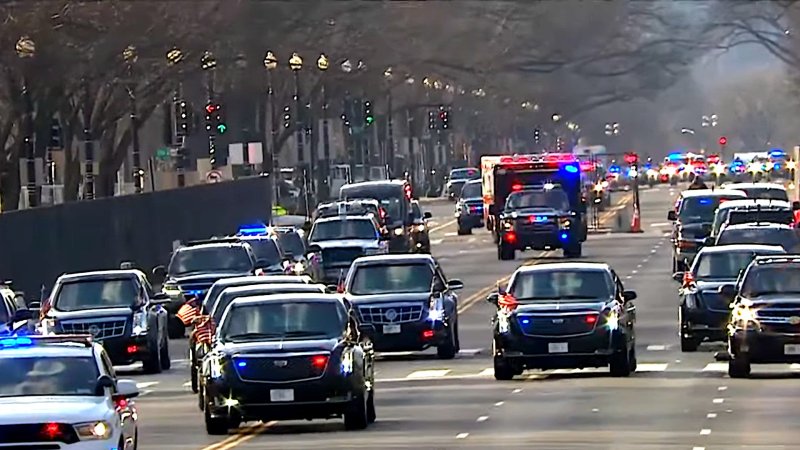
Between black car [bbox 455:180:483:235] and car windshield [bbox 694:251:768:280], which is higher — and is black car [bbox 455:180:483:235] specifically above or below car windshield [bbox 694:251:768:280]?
below

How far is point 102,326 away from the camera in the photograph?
119 ft

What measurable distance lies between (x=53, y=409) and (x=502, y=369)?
46.4 feet

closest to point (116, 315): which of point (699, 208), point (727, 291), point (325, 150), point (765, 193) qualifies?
point (727, 291)

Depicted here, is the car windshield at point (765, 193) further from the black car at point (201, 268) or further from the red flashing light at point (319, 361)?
the red flashing light at point (319, 361)

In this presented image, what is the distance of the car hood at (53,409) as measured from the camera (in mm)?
18391

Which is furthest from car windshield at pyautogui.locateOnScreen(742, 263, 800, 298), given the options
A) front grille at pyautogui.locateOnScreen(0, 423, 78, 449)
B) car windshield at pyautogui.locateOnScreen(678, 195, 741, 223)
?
car windshield at pyautogui.locateOnScreen(678, 195, 741, 223)

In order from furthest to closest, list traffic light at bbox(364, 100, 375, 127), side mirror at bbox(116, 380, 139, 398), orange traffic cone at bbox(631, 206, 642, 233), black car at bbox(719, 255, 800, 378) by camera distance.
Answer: traffic light at bbox(364, 100, 375, 127) → orange traffic cone at bbox(631, 206, 642, 233) → black car at bbox(719, 255, 800, 378) → side mirror at bbox(116, 380, 139, 398)

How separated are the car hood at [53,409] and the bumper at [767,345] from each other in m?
14.1

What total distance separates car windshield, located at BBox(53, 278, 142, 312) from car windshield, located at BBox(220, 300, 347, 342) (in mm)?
11045

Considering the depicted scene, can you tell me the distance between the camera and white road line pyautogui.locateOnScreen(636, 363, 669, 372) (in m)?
33.5

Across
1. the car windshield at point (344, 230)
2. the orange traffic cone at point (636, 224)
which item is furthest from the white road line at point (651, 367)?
the orange traffic cone at point (636, 224)

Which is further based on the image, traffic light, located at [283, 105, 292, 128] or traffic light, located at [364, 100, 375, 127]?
traffic light, located at [283, 105, 292, 128]

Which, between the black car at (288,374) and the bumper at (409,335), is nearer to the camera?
the black car at (288,374)

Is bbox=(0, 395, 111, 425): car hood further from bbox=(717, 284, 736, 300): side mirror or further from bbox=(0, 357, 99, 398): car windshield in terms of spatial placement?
bbox=(717, 284, 736, 300): side mirror
